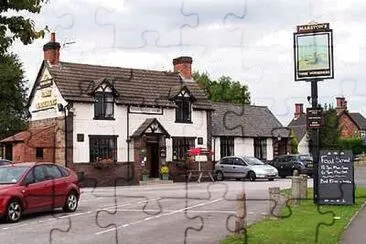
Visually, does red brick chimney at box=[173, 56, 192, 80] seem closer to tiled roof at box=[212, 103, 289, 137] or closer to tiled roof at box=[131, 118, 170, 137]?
tiled roof at box=[212, 103, 289, 137]

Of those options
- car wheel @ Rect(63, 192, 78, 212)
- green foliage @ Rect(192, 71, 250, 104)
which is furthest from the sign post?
green foliage @ Rect(192, 71, 250, 104)

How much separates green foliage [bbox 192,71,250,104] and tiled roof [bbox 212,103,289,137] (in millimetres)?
6831

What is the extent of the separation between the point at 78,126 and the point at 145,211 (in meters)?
18.7

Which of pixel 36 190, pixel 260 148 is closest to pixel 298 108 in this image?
pixel 260 148

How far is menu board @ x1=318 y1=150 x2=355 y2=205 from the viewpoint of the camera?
838 inches

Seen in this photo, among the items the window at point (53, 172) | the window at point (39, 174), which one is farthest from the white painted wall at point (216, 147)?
the window at point (39, 174)

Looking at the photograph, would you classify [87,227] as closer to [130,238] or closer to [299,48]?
[130,238]

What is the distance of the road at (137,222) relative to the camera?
1502cm

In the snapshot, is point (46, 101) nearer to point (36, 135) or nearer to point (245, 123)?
point (36, 135)

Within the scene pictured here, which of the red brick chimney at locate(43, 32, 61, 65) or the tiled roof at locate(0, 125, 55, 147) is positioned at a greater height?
the red brick chimney at locate(43, 32, 61, 65)

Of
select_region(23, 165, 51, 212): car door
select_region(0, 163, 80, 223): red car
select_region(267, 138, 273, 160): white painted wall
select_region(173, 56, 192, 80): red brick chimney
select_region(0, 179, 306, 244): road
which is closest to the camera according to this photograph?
select_region(0, 179, 306, 244): road

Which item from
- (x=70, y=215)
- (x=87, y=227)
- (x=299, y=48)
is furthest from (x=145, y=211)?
(x=299, y=48)

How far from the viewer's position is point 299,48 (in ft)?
Result: 71.2

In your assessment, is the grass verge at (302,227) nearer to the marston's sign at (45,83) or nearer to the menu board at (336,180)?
the menu board at (336,180)
